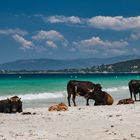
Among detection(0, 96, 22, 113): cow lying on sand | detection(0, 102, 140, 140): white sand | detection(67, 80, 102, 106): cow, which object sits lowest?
detection(0, 102, 140, 140): white sand

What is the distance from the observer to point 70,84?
24266 mm

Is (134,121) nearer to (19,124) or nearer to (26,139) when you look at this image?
(19,124)

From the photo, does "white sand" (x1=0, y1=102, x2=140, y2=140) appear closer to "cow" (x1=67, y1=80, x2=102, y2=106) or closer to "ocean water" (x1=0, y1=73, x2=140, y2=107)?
"cow" (x1=67, y1=80, x2=102, y2=106)

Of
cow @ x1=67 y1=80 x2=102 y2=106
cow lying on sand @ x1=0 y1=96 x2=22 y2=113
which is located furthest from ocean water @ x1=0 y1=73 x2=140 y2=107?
cow lying on sand @ x1=0 y1=96 x2=22 y2=113

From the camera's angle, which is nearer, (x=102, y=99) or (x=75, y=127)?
(x=75, y=127)

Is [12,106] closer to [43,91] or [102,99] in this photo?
[102,99]

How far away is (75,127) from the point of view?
42.6 ft

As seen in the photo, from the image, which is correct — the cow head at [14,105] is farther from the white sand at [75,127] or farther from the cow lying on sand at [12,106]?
the white sand at [75,127]

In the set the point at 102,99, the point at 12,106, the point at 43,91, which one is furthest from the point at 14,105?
the point at 43,91

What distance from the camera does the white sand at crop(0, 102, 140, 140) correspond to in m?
11.4

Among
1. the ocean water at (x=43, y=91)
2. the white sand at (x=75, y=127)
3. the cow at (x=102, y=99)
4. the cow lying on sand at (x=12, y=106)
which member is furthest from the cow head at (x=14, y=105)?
A: the ocean water at (x=43, y=91)

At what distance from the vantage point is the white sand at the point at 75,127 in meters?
11.4

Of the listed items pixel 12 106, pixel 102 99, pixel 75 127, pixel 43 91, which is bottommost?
pixel 75 127

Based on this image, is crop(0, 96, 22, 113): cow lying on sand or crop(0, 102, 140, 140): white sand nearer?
crop(0, 102, 140, 140): white sand
